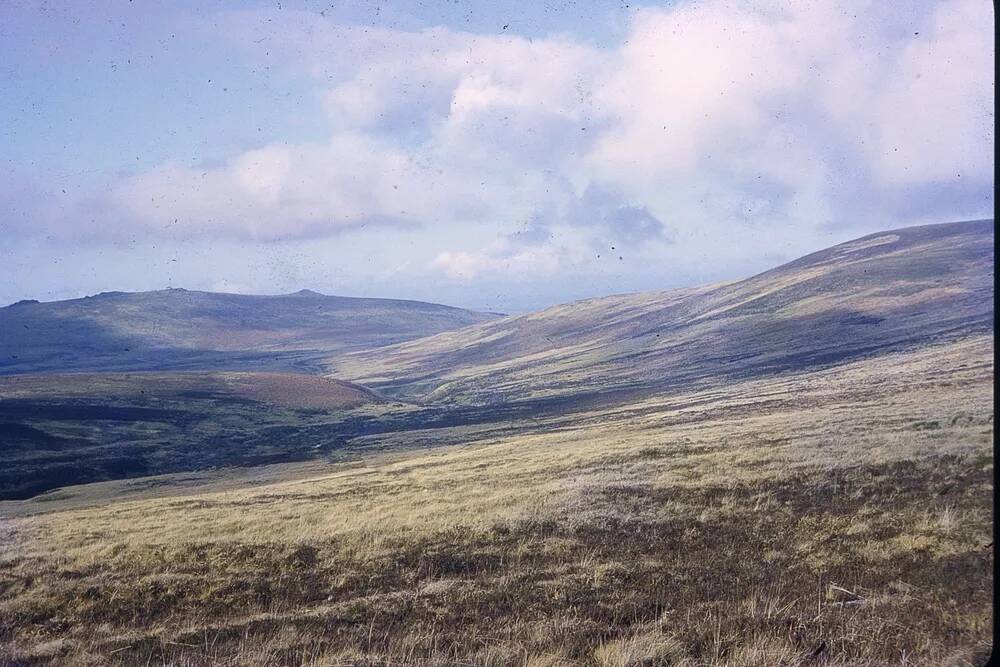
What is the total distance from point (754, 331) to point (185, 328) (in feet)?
409

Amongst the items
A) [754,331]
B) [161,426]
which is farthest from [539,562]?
[754,331]

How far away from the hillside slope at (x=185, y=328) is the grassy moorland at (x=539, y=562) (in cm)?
8479

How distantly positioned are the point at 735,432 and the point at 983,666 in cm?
1172

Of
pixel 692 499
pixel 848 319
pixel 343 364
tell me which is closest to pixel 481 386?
pixel 848 319

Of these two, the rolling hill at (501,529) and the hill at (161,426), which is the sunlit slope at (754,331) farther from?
the hill at (161,426)

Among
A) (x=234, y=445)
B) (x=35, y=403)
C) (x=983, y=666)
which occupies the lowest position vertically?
(x=983, y=666)

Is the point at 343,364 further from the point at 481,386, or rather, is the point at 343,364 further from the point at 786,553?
the point at 786,553

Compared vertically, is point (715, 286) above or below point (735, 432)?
above

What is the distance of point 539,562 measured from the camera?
8.43 meters

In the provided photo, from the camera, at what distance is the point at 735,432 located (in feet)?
54.4

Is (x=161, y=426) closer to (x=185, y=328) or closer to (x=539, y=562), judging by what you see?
(x=539, y=562)

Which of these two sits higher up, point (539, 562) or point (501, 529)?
point (501, 529)

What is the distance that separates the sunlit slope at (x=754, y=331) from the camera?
33406 millimetres

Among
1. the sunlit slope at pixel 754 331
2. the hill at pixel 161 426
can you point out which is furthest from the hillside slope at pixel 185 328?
the hill at pixel 161 426
